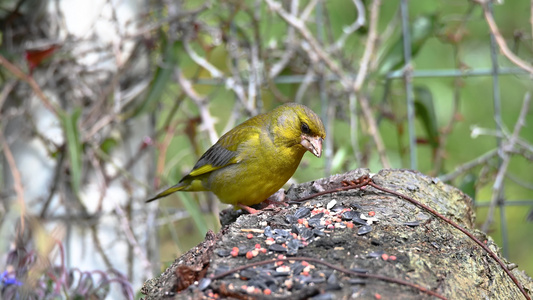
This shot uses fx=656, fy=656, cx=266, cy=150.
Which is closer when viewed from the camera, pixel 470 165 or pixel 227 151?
pixel 227 151

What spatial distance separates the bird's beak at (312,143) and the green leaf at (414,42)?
1533mm

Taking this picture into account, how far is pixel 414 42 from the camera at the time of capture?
4.55 meters

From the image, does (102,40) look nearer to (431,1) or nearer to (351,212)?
(351,212)

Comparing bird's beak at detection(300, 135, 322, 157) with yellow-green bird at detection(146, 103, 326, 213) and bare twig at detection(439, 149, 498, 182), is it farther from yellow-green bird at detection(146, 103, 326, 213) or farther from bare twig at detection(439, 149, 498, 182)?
bare twig at detection(439, 149, 498, 182)

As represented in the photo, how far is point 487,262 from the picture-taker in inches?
94.3

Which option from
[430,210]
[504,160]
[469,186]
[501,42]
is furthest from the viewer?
[504,160]

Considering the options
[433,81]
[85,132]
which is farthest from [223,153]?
[433,81]

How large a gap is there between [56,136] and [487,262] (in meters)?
3.02

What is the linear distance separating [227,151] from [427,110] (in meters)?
1.82

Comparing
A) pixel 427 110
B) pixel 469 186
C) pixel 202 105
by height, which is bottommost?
pixel 469 186

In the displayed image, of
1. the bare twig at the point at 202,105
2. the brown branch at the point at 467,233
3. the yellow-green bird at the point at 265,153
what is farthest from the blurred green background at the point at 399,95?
the brown branch at the point at 467,233

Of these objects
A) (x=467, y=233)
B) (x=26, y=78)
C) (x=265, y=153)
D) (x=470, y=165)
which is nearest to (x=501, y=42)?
(x=470, y=165)

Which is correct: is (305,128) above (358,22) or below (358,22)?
below

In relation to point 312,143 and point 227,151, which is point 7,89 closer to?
point 227,151
